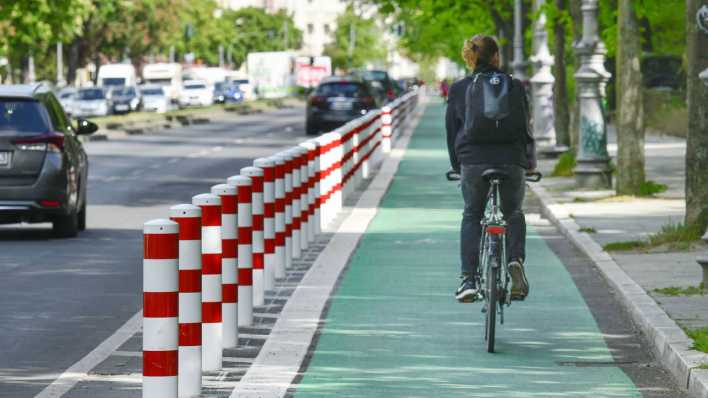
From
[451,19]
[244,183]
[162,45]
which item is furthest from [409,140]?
[162,45]

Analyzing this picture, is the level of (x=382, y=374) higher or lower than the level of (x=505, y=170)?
lower

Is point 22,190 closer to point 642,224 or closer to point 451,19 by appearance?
point 642,224

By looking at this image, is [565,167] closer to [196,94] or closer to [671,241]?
[671,241]

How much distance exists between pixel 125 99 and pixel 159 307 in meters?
77.8

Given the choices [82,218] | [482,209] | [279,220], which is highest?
[482,209]

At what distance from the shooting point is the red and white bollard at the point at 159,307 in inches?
318

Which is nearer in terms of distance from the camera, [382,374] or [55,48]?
[382,374]

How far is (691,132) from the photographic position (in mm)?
16188

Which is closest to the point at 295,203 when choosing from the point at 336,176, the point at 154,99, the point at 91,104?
the point at 336,176

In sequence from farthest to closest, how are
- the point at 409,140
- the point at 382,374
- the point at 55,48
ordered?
the point at 55,48 → the point at 409,140 → the point at 382,374

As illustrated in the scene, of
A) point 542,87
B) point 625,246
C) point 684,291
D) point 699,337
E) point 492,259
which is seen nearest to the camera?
point 699,337

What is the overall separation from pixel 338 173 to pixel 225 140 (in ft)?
93.1

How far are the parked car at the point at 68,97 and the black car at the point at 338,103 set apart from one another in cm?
2870

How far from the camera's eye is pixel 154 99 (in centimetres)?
9156
